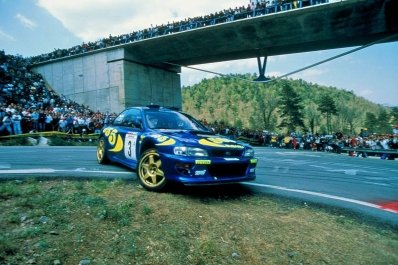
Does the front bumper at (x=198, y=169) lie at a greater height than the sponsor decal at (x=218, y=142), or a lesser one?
lesser

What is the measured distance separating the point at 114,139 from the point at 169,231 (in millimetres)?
4043

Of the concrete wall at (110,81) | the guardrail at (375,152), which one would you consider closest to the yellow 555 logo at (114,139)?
the guardrail at (375,152)

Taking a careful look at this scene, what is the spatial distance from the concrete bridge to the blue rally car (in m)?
19.4

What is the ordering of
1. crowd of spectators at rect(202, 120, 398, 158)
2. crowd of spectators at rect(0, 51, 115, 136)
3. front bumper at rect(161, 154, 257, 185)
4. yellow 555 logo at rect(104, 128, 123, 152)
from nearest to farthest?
1. front bumper at rect(161, 154, 257, 185)
2. yellow 555 logo at rect(104, 128, 123, 152)
3. crowd of spectators at rect(0, 51, 115, 136)
4. crowd of spectators at rect(202, 120, 398, 158)

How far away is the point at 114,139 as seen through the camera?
7.70m

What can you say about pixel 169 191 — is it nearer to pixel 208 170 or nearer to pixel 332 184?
pixel 208 170

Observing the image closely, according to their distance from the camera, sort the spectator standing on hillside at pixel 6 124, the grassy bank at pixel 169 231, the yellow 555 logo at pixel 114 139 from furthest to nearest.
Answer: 1. the spectator standing on hillside at pixel 6 124
2. the yellow 555 logo at pixel 114 139
3. the grassy bank at pixel 169 231

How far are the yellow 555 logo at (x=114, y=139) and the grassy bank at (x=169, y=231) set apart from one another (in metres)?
1.92

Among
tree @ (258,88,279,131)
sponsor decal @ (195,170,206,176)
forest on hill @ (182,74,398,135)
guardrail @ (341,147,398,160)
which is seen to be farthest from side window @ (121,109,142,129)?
forest on hill @ (182,74,398,135)

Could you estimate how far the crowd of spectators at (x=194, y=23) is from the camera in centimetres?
2372

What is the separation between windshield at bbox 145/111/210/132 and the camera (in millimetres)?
6625

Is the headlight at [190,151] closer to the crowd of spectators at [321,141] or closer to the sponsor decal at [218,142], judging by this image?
the sponsor decal at [218,142]

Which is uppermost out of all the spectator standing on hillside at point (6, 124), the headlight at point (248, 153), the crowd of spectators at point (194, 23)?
the crowd of spectators at point (194, 23)

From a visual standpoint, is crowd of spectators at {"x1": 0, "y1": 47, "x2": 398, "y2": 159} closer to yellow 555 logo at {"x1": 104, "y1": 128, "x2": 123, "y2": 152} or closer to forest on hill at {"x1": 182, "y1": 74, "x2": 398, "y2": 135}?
yellow 555 logo at {"x1": 104, "y1": 128, "x2": 123, "y2": 152}
